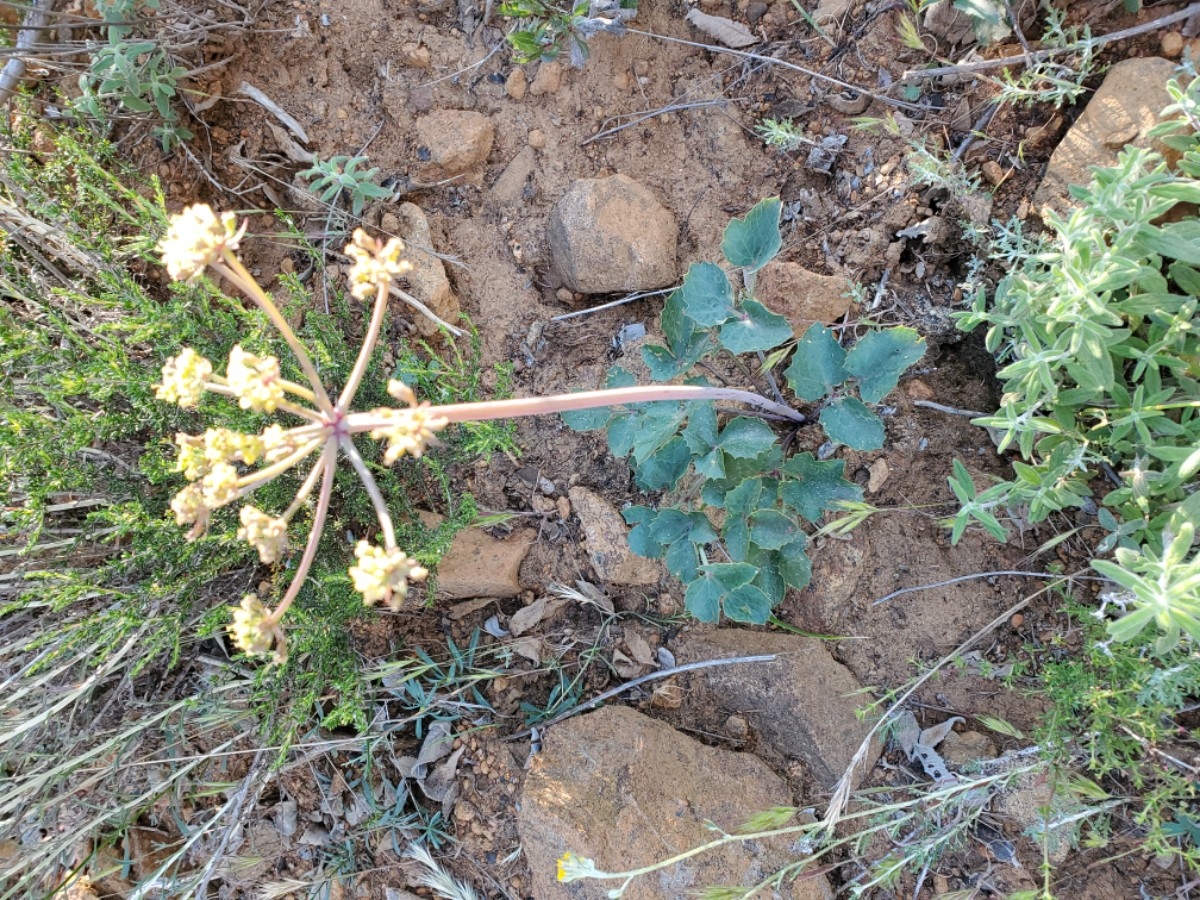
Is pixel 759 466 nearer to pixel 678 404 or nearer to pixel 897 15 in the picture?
pixel 678 404

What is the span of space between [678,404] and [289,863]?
243 centimetres

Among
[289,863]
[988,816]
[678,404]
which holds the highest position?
[678,404]

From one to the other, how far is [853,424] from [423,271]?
1803 millimetres

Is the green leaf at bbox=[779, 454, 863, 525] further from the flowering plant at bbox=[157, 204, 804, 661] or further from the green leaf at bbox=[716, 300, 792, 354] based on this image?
the flowering plant at bbox=[157, 204, 804, 661]

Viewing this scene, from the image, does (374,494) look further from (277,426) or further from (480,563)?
(480,563)

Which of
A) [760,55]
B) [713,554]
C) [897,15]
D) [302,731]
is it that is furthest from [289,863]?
[897,15]

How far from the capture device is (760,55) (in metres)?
3.39

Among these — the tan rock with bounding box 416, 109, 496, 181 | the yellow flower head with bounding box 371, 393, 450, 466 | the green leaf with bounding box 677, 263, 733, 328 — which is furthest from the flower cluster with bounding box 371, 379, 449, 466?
the tan rock with bounding box 416, 109, 496, 181

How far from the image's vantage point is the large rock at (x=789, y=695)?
3082mm

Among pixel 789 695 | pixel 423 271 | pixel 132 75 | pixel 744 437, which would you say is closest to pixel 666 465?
pixel 744 437

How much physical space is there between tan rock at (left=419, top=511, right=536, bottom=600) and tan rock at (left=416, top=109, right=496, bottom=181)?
1442 mm

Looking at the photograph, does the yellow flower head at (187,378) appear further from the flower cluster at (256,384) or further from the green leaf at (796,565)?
the green leaf at (796,565)

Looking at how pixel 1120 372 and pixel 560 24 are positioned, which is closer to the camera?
pixel 1120 372

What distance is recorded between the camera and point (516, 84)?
3568mm
